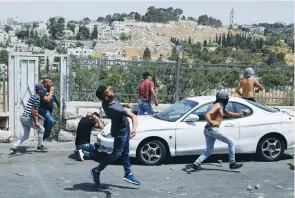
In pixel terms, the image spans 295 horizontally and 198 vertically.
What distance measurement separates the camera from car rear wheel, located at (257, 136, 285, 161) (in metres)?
9.51

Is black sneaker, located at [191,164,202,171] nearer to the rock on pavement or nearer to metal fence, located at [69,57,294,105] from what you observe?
metal fence, located at [69,57,294,105]

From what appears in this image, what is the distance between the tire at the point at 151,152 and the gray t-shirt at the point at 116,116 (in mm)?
1746

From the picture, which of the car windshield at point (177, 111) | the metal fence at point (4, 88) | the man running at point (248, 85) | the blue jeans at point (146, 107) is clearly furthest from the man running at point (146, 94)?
the metal fence at point (4, 88)

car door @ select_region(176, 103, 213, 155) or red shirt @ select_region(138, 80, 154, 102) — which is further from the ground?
red shirt @ select_region(138, 80, 154, 102)

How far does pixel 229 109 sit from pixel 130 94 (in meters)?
3.98

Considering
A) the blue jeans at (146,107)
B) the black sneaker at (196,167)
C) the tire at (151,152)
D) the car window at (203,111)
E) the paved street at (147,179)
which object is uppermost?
the car window at (203,111)

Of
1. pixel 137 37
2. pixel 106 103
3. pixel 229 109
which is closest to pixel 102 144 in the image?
pixel 106 103

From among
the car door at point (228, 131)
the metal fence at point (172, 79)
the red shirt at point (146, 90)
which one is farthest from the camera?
the metal fence at point (172, 79)

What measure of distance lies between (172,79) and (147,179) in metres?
5.22

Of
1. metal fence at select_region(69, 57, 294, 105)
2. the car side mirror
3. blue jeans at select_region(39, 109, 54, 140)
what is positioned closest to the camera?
the car side mirror

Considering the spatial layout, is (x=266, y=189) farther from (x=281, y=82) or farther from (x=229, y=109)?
(x=281, y=82)

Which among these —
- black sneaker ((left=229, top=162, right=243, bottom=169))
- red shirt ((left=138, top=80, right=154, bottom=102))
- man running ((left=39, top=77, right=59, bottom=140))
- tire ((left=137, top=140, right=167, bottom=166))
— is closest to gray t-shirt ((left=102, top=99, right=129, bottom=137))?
tire ((left=137, top=140, right=167, bottom=166))

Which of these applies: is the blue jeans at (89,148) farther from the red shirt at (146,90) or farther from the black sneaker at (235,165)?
the red shirt at (146,90)

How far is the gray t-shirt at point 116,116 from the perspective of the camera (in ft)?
24.0
